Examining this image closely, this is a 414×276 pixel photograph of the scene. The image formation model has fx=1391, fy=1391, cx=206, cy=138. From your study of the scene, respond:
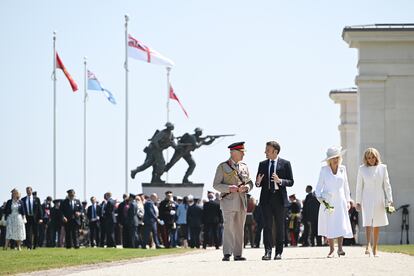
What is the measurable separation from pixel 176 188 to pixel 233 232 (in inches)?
1243

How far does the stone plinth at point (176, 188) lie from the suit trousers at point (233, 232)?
101ft

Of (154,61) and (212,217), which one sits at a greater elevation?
(154,61)

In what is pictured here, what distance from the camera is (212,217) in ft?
137

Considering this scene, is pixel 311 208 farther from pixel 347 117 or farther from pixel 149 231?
pixel 347 117

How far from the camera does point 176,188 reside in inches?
2196

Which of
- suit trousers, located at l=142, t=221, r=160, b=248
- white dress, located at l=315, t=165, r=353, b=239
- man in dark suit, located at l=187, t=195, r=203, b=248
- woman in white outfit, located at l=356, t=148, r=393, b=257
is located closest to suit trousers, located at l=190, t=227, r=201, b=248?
man in dark suit, located at l=187, t=195, r=203, b=248

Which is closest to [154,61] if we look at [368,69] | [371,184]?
[368,69]

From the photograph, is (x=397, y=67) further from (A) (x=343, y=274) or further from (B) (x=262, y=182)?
(A) (x=343, y=274)

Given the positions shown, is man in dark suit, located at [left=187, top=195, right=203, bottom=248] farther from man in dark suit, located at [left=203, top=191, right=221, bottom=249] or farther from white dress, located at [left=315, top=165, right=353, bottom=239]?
white dress, located at [left=315, top=165, right=353, bottom=239]

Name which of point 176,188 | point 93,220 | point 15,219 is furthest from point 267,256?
point 176,188

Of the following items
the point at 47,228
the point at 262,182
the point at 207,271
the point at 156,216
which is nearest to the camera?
the point at 207,271

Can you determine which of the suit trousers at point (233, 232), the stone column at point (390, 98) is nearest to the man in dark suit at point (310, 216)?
the stone column at point (390, 98)

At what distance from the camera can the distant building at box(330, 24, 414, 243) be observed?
43.8 m

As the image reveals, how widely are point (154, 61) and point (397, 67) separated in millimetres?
17841
